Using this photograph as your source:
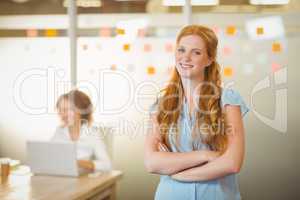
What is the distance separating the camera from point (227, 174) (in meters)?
2.39

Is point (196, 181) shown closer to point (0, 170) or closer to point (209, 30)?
point (209, 30)

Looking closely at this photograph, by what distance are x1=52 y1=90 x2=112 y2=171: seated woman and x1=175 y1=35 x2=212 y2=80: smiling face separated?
2.44ft

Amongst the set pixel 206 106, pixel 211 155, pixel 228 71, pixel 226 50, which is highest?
pixel 226 50

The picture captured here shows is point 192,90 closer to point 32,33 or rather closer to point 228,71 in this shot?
point 228,71

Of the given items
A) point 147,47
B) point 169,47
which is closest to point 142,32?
point 147,47

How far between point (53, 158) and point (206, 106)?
3.69 feet

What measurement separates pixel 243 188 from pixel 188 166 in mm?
644

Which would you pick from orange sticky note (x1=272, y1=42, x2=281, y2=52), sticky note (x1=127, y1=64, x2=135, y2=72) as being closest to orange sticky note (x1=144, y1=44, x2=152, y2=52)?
sticky note (x1=127, y1=64, x2=135, y2=72)

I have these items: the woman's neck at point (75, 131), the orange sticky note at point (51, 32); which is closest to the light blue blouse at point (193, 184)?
the woman's neck at point (75, 131)

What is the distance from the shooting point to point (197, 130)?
2539mm

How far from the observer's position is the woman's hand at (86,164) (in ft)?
10.2

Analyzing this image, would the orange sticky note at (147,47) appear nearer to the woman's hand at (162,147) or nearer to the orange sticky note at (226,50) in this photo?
the orange sticky note at (226,50)

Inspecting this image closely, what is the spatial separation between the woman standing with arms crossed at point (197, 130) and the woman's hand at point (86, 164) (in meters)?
0.60

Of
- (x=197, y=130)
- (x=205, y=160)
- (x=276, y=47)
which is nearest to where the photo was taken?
(x=205, y=160)
